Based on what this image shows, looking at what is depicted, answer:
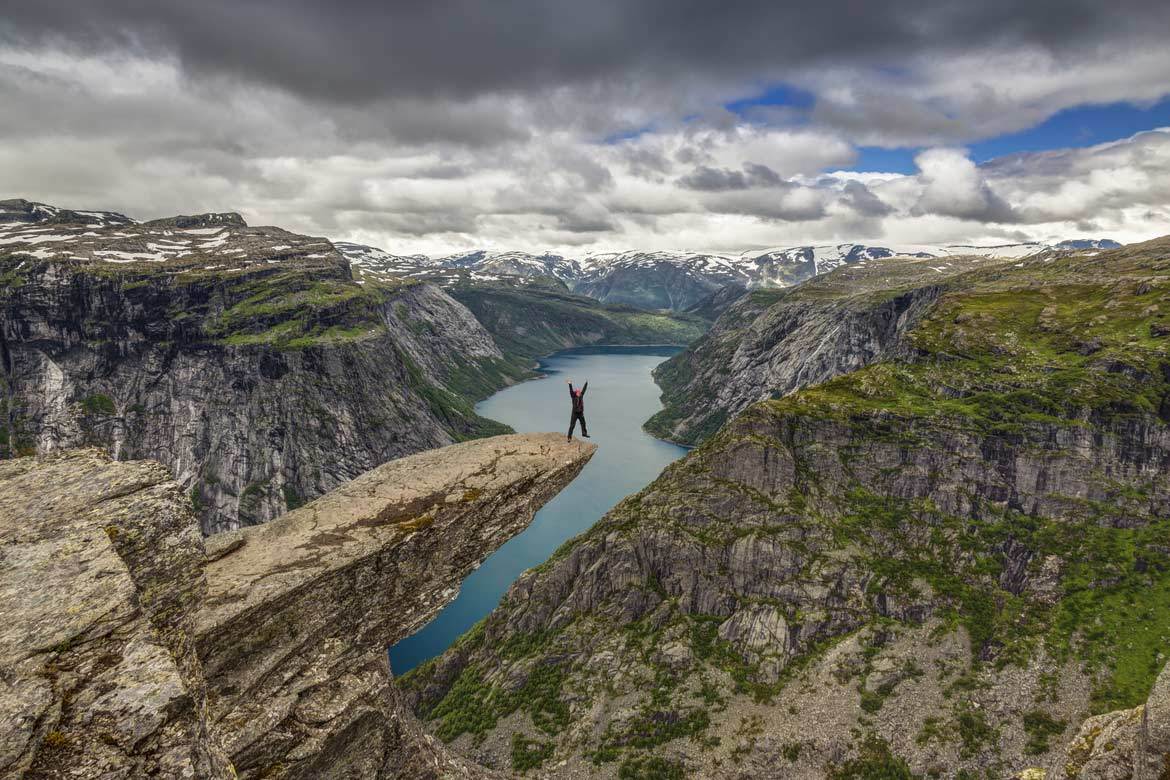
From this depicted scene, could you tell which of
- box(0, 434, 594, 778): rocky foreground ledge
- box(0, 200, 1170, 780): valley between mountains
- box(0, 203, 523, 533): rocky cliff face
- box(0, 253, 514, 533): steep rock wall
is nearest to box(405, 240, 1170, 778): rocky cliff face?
box(0, 200, 1170, 780): valley between mountains

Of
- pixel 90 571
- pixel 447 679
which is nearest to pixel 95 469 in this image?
pixel 90 571

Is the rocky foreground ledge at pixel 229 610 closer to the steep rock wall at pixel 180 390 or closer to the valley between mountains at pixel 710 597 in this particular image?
the valley between mountains at pixel 710 597

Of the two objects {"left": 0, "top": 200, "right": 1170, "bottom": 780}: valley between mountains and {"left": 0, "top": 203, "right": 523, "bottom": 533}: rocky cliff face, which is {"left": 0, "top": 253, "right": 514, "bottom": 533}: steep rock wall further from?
{"left": 0, "top": 200, "right": 1170, "bottom": 780}: valley between mountains

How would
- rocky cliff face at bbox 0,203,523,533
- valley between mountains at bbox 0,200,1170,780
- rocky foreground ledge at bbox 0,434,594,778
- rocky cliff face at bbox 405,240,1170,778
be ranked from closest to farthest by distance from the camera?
rocky foreground ledge at bbox 0,434,594,778, valley between mountains at bbox 0,200,1170,780, rocky cliff face at bbox 405,240,1170,778, rocky cliff face at bbox 0,203,523,533

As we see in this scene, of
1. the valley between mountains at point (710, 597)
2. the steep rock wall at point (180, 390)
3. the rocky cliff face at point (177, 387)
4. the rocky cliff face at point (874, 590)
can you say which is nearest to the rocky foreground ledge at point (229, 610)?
the valley between mountains at point (710, 597)

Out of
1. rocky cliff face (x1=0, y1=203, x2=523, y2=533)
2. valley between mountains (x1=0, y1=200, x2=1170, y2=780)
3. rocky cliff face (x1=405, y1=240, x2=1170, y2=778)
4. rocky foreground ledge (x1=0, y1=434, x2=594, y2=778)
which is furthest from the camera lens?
rocky cliff face (x1=0, y1=203, x2=523, y2=533)

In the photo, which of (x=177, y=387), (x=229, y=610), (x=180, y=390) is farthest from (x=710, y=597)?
(x=177, y=387)

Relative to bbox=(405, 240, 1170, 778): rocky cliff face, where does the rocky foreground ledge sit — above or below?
above
